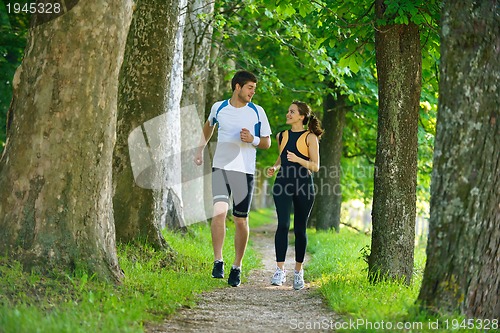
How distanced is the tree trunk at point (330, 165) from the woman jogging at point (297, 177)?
1102 centimetres

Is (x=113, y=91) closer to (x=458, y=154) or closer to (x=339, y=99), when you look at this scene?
(x=458, y=154)

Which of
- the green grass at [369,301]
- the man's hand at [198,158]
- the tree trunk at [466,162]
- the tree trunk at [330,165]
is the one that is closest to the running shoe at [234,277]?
the green grass at [369,301]

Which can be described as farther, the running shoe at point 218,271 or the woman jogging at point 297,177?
the running shoe at point 218,271

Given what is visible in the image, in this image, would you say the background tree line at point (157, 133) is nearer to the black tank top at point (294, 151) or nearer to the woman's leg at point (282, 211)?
the black tank top at point (294, 151)

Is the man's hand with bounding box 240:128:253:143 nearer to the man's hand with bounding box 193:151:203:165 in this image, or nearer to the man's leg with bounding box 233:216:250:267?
the man's hand with bounding box 193:151:203:165

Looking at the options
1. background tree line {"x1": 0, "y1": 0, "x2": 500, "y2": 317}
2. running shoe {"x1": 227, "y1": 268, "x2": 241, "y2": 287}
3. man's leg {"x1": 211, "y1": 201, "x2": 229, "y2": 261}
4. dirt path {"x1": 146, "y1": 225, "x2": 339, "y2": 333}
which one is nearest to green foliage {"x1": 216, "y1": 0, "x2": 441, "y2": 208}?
background tree line {"x1": 0, "y1": 0, "x2": 500, "y2": 317}

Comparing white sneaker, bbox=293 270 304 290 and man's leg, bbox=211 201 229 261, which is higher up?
man's leg, bbox=211 201 229 261

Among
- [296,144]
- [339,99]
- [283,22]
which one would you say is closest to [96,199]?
[296,144]

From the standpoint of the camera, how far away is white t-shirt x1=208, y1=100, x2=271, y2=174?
8508 mm

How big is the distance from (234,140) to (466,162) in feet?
11.3

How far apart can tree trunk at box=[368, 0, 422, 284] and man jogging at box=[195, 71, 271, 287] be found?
1508 millimetres

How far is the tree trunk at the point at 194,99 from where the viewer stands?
1560 centimetres

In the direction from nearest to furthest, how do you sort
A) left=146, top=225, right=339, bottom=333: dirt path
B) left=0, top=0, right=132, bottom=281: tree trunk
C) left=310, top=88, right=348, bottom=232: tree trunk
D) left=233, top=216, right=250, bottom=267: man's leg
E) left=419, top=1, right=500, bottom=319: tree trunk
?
left=419, top=1, right=500, bottom=319: tree trunk, left=146, top=225, right=339, bottom=333: dirt path, left=0, top=0, right=132, bottom=281: tree trunk, left=233, top=216, right=250, bottom=267: man's leg, left=310, top=88, right=348, bottom=232: tree trunk

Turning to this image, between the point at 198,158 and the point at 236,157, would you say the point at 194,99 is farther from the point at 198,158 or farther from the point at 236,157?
the point at 236,157
